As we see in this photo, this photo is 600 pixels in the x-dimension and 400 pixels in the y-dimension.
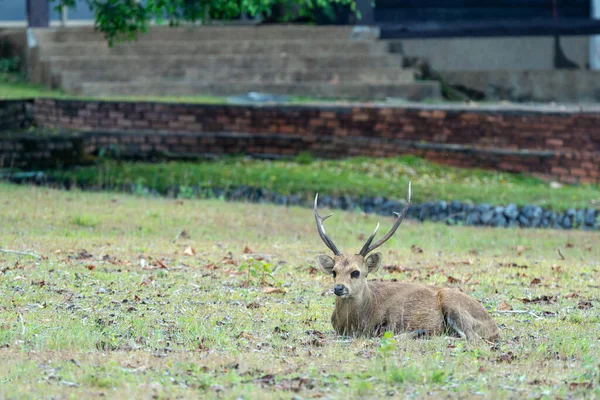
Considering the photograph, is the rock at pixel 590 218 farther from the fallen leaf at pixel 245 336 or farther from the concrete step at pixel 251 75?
the fallen leaf at pixel 245 336

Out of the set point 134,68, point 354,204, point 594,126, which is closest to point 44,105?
point 134,68

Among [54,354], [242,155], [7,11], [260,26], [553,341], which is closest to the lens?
[54,354]

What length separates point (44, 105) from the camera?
61.4ft

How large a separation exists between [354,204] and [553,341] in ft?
28.3

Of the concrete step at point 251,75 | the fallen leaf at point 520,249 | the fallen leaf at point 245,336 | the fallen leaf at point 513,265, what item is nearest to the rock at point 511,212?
the fallen leaf at point 520,249

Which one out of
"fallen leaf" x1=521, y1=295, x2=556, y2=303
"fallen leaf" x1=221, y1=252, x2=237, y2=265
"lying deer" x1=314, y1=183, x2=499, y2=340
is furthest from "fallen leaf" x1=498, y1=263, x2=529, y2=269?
"lying deer" x1=314, y1=183, x2=499, y2=340

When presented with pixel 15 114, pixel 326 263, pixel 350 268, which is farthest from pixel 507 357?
pixel 15 114

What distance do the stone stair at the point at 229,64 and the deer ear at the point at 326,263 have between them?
12.8 metres

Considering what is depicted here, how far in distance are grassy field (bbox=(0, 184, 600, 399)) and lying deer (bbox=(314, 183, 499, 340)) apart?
6.6 inches

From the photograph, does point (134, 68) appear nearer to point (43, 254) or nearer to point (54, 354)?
point (43, 254)

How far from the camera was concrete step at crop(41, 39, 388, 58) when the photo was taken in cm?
2092

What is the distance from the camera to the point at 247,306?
26.9 ft

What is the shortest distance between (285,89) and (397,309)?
13.1 metres

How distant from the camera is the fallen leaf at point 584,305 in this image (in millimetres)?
8375
